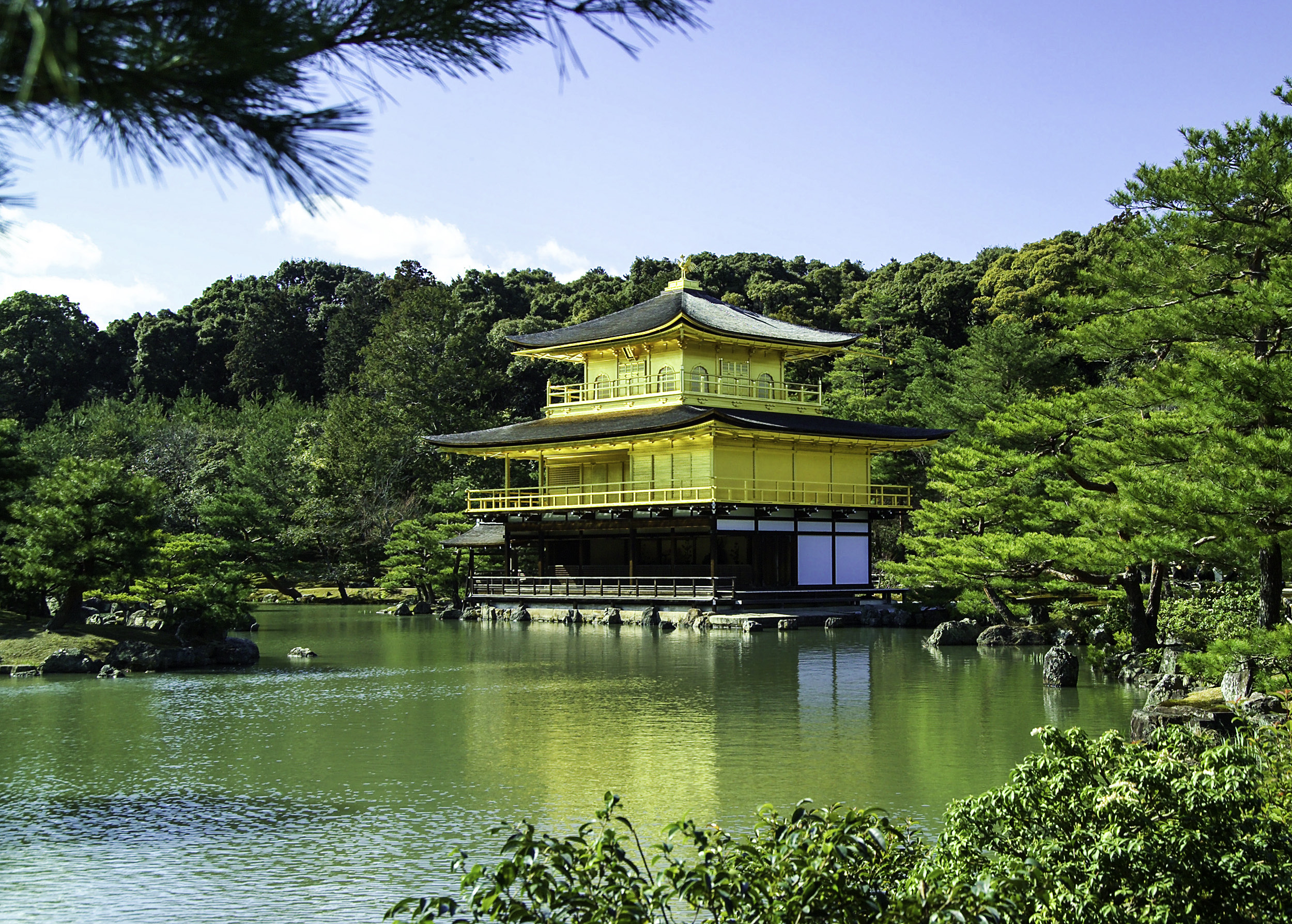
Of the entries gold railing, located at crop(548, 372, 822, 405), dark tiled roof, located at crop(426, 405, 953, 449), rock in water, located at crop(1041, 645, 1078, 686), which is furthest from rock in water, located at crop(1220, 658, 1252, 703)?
gold railing, located at crop(548, 372, 822, 405)

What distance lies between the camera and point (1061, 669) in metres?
14.2

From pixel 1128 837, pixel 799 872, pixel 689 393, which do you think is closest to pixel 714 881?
pixel 799 872

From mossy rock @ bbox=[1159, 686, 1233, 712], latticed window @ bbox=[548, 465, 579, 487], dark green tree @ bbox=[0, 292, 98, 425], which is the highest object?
dark green tree @ bbox=[0, 292, 98, 425]

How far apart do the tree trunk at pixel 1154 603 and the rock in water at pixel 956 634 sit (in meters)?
4.89

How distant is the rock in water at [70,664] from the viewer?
15898mm

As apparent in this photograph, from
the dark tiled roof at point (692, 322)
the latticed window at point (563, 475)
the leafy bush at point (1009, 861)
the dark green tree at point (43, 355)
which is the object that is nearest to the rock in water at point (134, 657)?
the leafy bush at point (1009, 861)

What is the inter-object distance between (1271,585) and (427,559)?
26241 mm

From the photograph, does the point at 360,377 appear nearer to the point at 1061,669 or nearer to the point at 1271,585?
the point at 1061,669

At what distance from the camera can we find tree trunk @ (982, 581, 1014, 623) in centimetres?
1980

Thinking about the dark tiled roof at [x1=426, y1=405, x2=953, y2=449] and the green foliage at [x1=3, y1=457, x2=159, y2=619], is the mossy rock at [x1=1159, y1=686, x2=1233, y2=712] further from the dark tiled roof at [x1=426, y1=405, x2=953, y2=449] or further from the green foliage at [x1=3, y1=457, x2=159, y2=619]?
the dark tiled roof at [x1=426, y1=405, x2=953, y2=449]

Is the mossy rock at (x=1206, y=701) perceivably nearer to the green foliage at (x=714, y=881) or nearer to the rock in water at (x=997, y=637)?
the green foliage at (x=714, y=881)

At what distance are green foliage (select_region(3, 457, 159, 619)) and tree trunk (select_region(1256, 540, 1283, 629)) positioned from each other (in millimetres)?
13983

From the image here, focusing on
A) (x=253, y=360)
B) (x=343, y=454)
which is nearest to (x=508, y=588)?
(x=343, y=454)

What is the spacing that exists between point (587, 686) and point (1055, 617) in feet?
31.8
